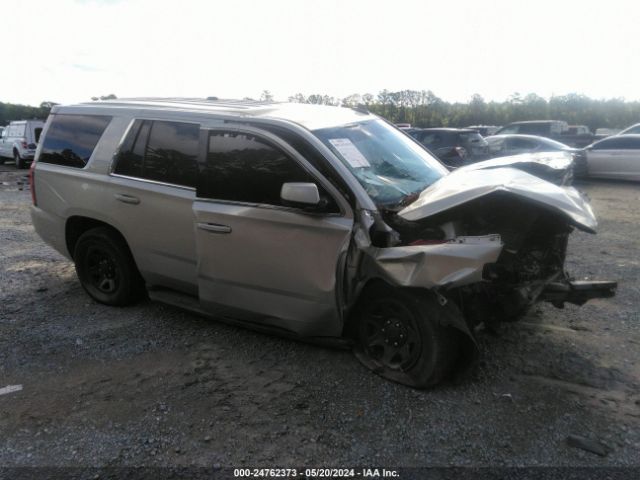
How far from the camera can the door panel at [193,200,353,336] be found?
352 centimetres

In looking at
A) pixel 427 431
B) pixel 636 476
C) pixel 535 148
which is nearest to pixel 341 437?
pixel 427 431

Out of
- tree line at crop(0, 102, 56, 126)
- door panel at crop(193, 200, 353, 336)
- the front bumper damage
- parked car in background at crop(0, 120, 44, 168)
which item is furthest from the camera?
tree line at crop(0, 102, 56, 126)

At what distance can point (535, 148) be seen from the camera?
49.6ft

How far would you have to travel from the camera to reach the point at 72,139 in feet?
16.4

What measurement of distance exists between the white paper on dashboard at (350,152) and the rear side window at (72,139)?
2245mm

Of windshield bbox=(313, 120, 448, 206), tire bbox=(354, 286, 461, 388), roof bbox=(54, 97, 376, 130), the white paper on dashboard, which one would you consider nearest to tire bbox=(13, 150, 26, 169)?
roof bbox=(54, 97, 376, 130)

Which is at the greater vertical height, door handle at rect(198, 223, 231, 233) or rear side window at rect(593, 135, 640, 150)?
door handle at rect(198, 223, 231, 233)

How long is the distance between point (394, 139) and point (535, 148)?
1196 cm

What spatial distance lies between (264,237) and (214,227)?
0.42 meters

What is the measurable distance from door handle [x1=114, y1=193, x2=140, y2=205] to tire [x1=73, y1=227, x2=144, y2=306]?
43 centimetres

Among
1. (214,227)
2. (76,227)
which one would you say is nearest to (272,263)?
(214,227)

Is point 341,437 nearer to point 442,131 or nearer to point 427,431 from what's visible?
point 427,431

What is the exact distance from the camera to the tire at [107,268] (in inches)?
189

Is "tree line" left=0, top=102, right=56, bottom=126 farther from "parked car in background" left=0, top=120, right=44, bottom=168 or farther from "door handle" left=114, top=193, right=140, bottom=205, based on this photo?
"door handle" left=114, top=193, right=140, bottom=205
